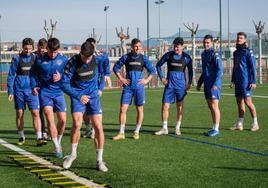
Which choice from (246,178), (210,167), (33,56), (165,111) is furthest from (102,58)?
(246,178)

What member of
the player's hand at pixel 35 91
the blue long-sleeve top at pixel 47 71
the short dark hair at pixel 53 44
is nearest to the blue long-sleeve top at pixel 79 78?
the short dark hair at pixel 53 44

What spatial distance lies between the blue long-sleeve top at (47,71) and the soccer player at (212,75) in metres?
3.50

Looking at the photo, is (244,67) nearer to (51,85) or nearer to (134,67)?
(134,67)

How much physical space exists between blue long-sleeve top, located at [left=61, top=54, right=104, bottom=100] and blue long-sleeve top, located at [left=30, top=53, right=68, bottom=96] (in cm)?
→ 122

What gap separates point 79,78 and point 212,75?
4183 mm

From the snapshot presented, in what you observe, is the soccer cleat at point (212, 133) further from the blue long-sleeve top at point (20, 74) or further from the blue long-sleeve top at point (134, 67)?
the blue long-sleeve top at point (20, 74)

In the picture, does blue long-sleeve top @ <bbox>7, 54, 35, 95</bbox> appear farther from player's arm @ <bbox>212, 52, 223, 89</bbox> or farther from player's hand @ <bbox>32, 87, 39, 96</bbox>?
player's arm @ <bbox>212, 52, 223, 89</bbox>

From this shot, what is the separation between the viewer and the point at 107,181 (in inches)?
238

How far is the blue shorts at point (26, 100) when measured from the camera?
9242mm

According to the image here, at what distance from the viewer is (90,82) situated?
22.8 ft

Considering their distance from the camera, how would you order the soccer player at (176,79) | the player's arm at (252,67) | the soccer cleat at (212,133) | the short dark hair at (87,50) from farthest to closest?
1. the player's arm at (252,67)
2. the soccer player at (176,79)
3. the soccer cleat at (212,133)
4. the short dark hair at (87,50)

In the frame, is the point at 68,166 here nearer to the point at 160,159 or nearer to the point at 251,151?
the point at 160,159

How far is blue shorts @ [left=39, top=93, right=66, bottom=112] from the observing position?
8.15 metres

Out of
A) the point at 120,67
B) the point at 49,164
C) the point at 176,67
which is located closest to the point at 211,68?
the point at 176,67
